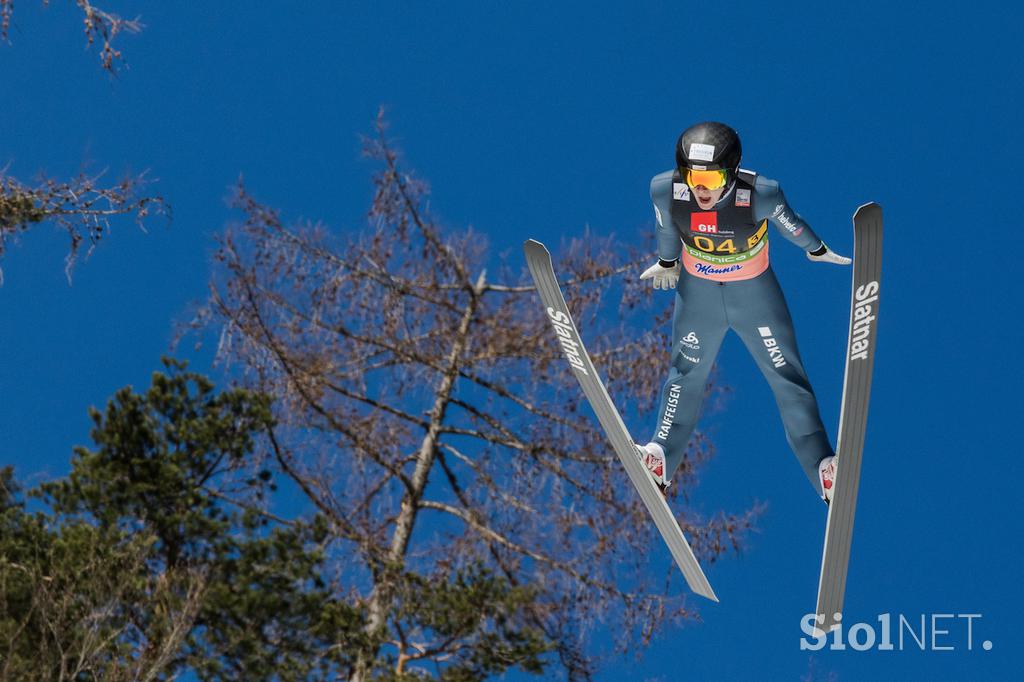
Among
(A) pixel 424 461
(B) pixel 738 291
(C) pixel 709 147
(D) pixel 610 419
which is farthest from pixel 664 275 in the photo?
(A) pixel 424 461

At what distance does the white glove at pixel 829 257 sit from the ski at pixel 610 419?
127 centimetres

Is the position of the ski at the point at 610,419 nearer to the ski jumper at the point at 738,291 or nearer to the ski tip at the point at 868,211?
the ski jumper at the point at 738,291

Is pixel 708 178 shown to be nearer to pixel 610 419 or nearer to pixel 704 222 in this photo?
pixel 704 222

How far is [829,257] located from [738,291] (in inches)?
19.9

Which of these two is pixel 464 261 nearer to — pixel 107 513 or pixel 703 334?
pixel 107 513

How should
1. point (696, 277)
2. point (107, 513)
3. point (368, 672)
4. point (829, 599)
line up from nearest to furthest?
point (696, 277) < point (829, 599) < point (368, 672) < point (107, 513)

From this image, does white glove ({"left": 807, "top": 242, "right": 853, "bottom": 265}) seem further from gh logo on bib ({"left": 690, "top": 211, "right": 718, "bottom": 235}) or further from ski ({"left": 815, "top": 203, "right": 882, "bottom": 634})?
gh logo on bib ({"left": 690, "top": 211, "right": 718, "bottom": 235})

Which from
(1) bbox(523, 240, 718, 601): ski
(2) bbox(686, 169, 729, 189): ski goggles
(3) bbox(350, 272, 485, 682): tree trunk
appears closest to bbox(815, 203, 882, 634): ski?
(2) bbox(686, 169, 729, 189): ski goggles

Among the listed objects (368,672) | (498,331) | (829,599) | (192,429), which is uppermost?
(498,331)

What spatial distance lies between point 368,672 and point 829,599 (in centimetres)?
638

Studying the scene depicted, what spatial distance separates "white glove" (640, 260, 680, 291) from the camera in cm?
604

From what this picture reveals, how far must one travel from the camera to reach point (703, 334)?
19.2ft

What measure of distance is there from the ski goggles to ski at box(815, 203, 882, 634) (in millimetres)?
668

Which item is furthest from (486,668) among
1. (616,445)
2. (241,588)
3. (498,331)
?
(616,445)
